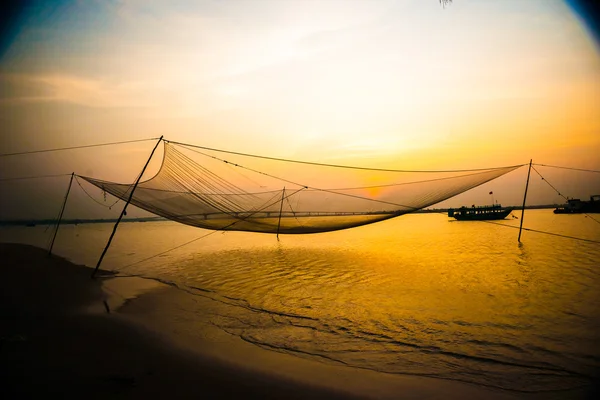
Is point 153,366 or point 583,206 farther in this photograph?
point 583,206

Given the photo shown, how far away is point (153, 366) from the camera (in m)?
3.35

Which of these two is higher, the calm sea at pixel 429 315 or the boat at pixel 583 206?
the boat at pixel 583 206

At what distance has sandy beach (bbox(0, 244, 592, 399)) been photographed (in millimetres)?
2807

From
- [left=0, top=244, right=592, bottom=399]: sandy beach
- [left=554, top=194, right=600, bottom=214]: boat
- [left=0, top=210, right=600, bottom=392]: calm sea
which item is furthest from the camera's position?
[left=554, top=194, right=600, bottom=214]: boat

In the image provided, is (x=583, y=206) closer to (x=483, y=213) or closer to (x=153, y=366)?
(x=483, y=213)

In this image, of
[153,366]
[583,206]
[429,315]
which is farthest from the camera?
[583,206]

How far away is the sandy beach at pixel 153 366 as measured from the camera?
2.81 metres

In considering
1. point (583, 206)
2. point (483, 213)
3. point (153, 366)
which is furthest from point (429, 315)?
point (583, 206)

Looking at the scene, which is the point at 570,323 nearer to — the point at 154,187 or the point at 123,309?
the point at 123,309

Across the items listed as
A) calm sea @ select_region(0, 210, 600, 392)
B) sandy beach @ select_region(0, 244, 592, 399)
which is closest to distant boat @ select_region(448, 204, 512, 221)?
calm sea @ select_region(0, 210, 600, 392)

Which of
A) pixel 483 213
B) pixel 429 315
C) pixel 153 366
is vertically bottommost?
pixel 429 315

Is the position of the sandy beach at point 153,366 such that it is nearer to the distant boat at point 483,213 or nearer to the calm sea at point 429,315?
the calm sea at point 429,315

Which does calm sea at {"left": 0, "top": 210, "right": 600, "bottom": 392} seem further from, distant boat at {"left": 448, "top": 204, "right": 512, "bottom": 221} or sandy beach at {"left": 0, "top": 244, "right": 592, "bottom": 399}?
distant boat at {"left": 448, "top": 204, "right": 512, "bottom": 221}

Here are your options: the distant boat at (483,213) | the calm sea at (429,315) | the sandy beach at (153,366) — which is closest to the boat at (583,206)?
the distant boat at (483,213)
